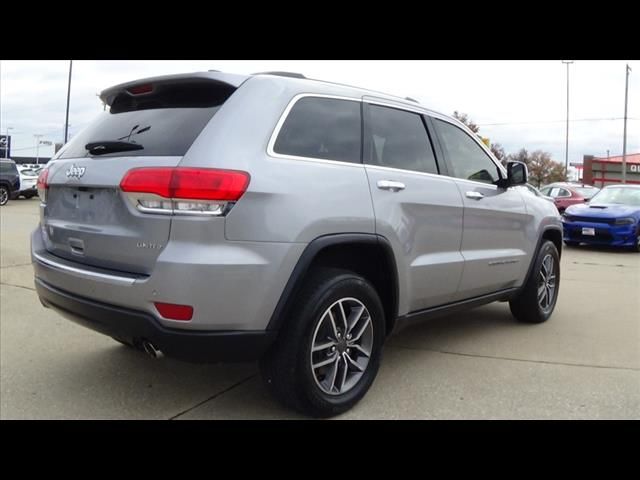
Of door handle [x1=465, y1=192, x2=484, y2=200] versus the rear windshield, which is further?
door handle [x1=465, y1=192, x2=484, y2=200]

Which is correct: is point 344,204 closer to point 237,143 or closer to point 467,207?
point 237,143

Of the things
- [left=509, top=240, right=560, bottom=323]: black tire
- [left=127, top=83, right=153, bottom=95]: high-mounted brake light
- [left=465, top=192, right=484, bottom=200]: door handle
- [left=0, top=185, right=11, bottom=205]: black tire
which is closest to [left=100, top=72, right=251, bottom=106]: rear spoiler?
[left=127, top=83, right=153, bottom=95]: high-mounted brake light

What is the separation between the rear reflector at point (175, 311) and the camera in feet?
8.61

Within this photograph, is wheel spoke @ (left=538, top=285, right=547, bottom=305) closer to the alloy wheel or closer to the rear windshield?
the alloy wheel

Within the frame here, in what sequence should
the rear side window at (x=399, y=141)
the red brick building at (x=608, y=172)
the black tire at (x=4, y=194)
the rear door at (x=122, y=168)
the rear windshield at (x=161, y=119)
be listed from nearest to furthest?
1. the rear door at (x=122, y=168)
2. the rear windshield at (x=161, y=119)
3. the rear side window at (x=399, y=141)
4. the black tire at (x=4, y=194)
5. the red brick building at (x=608, y=172)

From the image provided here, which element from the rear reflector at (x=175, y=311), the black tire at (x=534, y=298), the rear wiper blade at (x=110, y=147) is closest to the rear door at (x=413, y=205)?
the rear reflector at (x=175, y=311)

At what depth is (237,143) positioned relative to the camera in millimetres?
2793

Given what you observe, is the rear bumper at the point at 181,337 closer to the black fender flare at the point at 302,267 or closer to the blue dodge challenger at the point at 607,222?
the black fender flare at the point at 302,267

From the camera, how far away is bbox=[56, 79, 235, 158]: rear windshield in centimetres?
289

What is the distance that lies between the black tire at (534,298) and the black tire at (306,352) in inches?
101

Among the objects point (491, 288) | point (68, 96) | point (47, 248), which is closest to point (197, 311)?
point (47, 248)

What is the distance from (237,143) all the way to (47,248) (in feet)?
4.73

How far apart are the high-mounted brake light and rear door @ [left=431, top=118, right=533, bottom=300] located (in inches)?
79.3

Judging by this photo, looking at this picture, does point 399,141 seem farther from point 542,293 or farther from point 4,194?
point 4,194
